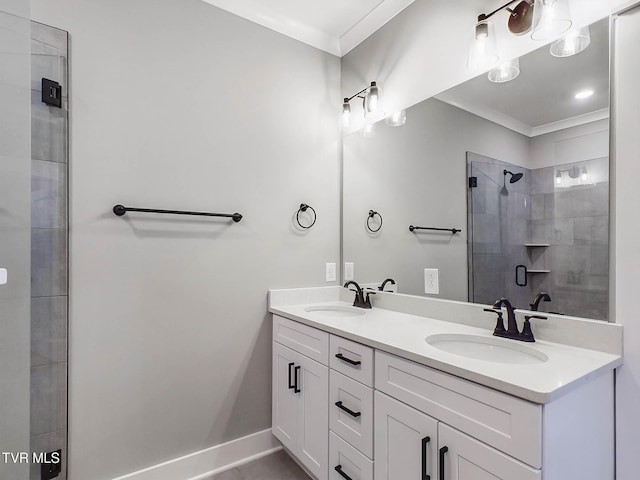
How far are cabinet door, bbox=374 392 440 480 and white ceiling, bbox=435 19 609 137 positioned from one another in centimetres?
118

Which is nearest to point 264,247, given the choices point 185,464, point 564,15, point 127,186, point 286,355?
point 286,355

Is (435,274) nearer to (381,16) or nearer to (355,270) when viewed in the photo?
(355,270)

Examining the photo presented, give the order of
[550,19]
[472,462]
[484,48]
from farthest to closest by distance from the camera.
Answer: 1. [484,48]
2. [550,19]
3. [472,462]

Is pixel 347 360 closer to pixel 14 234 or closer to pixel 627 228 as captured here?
pixel 627 228

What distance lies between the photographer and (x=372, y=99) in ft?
6.70

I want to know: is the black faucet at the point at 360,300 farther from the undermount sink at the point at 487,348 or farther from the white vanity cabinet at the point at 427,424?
the undermount sink at the point at 487,348

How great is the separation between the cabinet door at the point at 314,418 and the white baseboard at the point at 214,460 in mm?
386

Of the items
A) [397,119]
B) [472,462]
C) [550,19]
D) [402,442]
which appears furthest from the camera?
[397,119]

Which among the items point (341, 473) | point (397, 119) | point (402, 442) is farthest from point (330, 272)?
point (402, 442)

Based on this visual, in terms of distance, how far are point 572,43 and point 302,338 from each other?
1645 mm

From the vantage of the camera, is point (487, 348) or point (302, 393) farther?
point (302, 393)

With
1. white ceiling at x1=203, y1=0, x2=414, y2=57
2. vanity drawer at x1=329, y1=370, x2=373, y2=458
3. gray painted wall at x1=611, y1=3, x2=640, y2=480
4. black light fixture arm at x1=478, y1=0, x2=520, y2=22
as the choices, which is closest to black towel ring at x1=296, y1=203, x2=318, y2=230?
vanity drawer at x1=329, y1=370, x2=373, y2=458

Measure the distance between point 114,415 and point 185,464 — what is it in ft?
1.49

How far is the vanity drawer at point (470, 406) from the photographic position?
0.83 meters
